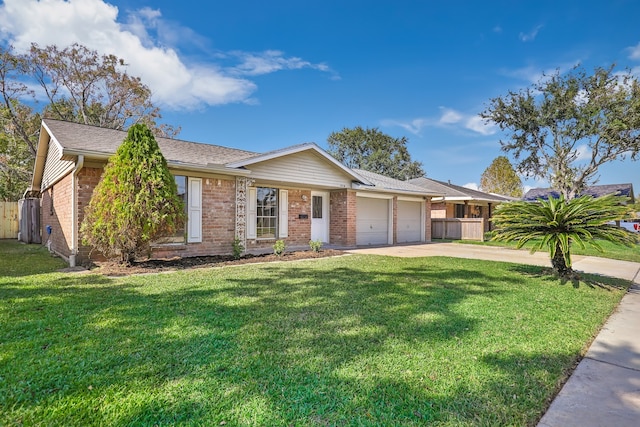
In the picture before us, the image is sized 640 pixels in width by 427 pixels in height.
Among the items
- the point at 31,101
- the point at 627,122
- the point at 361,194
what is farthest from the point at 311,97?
the point at 627,122

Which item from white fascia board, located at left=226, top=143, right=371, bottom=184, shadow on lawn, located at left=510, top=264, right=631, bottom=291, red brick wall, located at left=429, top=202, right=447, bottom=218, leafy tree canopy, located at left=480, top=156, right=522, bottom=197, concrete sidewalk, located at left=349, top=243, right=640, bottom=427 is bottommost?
concrete sidewalk, located at left=349, top=243, right=640, bottom=427

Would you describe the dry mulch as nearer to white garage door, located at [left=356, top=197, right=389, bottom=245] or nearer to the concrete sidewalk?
white garage door, located at [left=356, top=197, right=389, bottom=245]

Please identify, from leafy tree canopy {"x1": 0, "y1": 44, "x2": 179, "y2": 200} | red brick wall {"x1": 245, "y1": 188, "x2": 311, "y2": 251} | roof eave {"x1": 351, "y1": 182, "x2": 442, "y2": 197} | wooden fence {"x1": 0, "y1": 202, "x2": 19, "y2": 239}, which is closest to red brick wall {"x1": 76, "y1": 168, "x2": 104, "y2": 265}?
red brick wall {"x1": 245, "y1": 188, "x2": 311, "y2": 251}

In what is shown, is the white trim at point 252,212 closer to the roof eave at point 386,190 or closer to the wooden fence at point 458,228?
the roof eave at point 386,190

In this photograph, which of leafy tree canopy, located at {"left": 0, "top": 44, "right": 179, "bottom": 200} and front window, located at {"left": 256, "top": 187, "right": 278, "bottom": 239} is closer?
front window, located at {"left": 256, "top": 187, "right": 278, "bottom": 239}

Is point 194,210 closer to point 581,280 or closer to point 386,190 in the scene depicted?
point 386,190

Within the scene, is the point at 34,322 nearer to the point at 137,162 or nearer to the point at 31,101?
the point at 137,162

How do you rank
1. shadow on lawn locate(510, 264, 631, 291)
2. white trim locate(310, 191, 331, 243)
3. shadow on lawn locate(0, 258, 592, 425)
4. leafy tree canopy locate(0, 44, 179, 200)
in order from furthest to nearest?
leafy tree canopy locate(0, 44, 179, 200), white trim locate(310, 191, 331, 243), shadow on lawn locate(510, 264, 631, 291), shadow on lawn locate(0, 258, 592, 425)

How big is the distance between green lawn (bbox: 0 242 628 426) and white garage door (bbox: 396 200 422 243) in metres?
10.6

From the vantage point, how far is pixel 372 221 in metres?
15.2

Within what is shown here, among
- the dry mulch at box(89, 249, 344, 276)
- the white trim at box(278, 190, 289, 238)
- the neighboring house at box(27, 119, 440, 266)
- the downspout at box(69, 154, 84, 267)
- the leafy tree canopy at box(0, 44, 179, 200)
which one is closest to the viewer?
the dry mulch at box(89, 249, 344, 276)

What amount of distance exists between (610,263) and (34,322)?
45.2 ft

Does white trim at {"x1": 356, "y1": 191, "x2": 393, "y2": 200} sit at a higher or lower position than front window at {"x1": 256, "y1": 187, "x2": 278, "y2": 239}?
higher

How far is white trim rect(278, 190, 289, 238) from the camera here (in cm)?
1224
